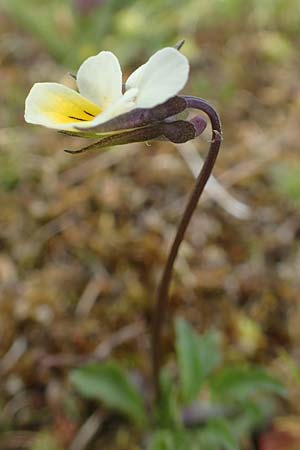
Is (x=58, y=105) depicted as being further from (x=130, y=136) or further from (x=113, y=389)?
(x=113, y=389)

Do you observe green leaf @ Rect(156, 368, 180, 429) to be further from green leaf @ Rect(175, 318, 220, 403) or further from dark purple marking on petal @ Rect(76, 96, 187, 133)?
dark purple marking on petal @ Rect(76, 96, 187, 133)

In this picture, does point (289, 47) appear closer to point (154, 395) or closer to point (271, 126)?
point (271, 126)

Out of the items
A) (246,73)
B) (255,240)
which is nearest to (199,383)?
(255,240)

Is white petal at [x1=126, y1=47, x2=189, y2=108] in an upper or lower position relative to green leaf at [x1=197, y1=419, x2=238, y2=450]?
upper

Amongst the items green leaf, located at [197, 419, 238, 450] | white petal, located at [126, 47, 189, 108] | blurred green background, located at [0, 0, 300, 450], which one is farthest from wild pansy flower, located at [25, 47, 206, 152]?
blurred green background, located at [0, 0, 300, 450]

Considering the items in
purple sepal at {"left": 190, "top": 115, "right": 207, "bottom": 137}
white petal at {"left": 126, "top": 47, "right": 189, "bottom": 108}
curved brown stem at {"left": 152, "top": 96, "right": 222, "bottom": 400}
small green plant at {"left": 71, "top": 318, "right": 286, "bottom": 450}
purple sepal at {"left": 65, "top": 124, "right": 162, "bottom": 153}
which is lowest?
small green plant at {"left": 71, "top": 318, "right": 286, "bottom": 450}

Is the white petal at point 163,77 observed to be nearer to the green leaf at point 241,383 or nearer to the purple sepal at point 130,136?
the purple sepal at point 130,136

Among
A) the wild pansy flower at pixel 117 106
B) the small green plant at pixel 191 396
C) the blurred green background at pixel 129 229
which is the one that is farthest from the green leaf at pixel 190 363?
the wild pansy flower at pixel 117 106
